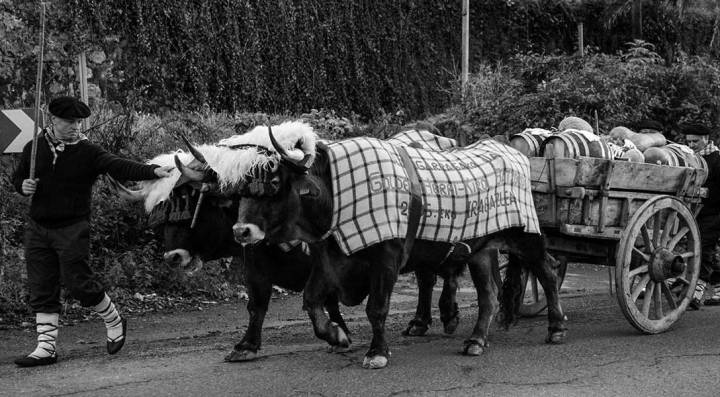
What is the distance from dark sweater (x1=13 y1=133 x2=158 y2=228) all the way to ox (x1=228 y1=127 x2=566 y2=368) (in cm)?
115

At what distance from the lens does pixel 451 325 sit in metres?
8.06

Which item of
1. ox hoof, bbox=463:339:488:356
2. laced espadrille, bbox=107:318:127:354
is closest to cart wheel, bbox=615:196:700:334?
ox hoof, bbox=463:339:488:356

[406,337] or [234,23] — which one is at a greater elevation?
[234,23]

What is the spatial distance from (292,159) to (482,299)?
2123 millimetres

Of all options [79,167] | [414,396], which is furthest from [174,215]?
[414,396]

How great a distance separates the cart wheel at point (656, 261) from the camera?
7.63 meters

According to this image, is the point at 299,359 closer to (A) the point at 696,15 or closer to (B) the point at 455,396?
(B) the point at 455,396

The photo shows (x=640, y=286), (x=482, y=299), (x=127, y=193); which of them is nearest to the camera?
(x=127, y=193)

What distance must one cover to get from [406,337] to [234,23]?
1040cm

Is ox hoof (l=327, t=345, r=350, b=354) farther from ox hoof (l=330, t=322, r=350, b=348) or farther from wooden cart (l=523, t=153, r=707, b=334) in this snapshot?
wooden cart (l=523, t=153, r=707, b=334)

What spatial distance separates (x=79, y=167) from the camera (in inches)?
271

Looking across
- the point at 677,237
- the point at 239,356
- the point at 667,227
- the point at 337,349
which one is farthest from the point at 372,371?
the point at 677,237

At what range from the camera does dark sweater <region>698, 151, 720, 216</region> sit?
31.7 feet

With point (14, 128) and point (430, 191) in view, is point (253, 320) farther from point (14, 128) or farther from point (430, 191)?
point (14, 128)
